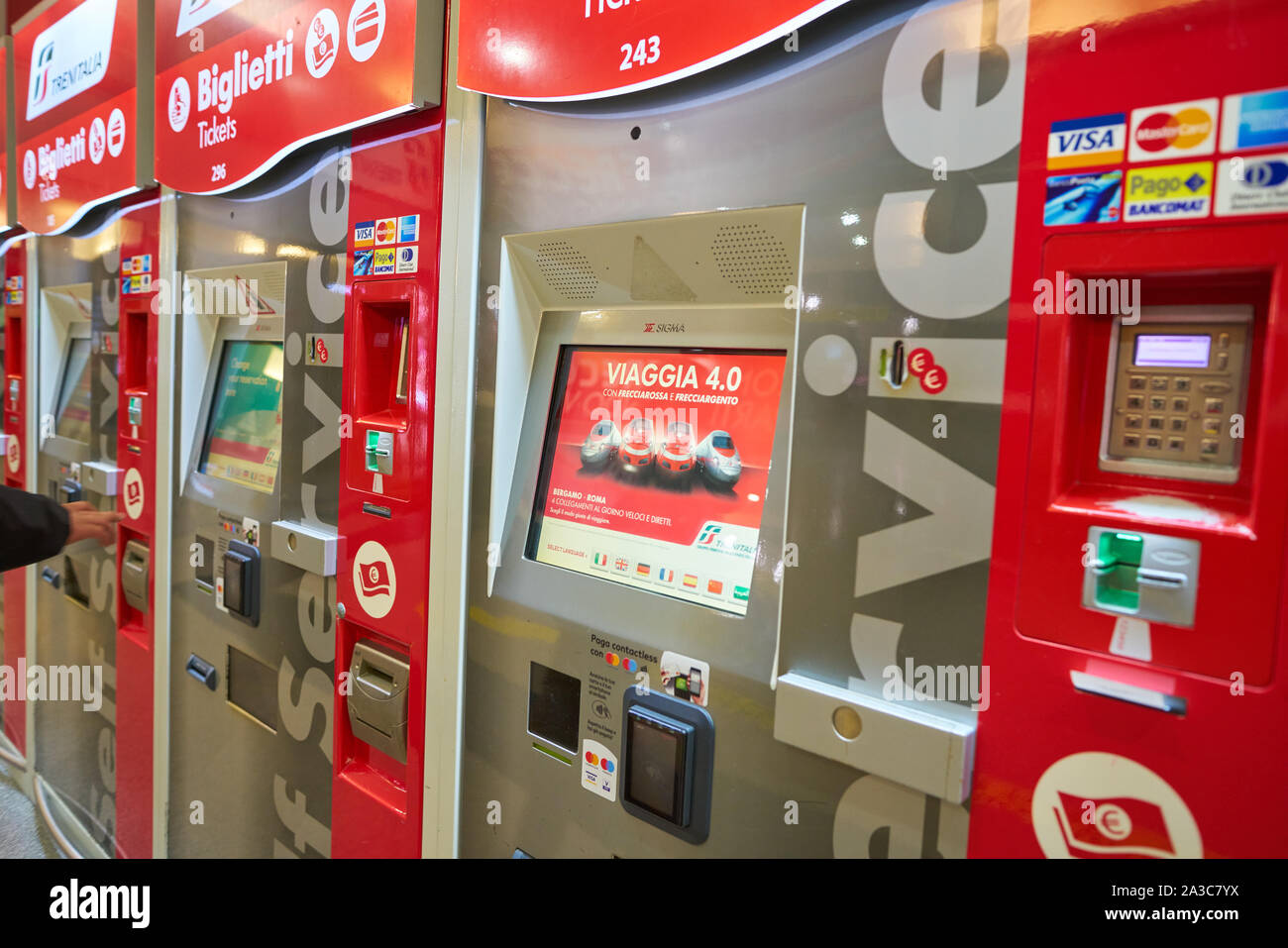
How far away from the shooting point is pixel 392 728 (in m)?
2.06

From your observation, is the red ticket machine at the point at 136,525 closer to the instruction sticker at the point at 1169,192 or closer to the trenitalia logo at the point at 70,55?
the trenitalia logo at the point at 70,55

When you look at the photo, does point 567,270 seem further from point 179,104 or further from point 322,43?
point 179,104

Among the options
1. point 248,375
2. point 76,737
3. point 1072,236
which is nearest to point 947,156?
point 1072,236

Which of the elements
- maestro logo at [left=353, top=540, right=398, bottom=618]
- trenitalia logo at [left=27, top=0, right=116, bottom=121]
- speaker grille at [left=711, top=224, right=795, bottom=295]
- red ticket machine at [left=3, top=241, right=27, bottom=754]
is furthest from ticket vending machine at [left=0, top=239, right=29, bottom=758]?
speaker grille at [left=711, top=224, right=795, bottom=295]

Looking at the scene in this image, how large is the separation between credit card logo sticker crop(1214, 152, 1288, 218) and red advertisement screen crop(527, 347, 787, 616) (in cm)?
70

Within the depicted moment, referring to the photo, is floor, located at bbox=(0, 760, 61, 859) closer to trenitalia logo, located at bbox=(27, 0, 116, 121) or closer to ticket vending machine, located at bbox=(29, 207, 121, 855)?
ticket vending machine, located at bbox=(29, 207, 121, 855)

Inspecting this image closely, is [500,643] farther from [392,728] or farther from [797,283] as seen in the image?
[797,283]

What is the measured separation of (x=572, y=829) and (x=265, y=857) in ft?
4.49

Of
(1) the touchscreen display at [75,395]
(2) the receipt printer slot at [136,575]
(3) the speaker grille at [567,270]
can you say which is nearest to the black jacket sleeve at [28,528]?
(2) the receipt printer slot at [136,575]

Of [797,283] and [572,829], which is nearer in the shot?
[797,283]

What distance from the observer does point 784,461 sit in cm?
144

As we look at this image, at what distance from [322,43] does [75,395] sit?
288cm

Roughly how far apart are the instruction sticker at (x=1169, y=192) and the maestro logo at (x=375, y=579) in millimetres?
1701

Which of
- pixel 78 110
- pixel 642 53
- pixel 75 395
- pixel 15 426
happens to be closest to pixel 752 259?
pixel 642 53
